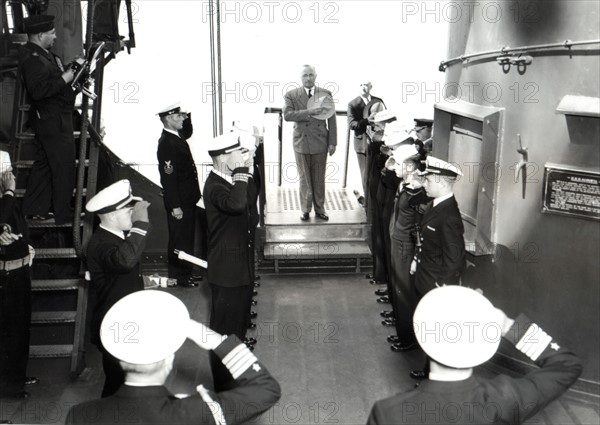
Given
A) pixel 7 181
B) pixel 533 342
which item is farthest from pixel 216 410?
pixel 7 181

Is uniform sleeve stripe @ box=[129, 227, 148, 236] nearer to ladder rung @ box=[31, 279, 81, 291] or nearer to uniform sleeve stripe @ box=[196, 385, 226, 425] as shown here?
ladder rung @ box=[31, 279, 81, 291]

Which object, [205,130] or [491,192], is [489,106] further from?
[205,130]

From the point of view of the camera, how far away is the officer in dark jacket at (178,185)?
788 centimetres

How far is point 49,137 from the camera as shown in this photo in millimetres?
6598

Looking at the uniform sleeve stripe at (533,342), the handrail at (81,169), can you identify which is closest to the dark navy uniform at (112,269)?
the handrail at (81,169)

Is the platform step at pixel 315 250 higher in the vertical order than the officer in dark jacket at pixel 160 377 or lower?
lower

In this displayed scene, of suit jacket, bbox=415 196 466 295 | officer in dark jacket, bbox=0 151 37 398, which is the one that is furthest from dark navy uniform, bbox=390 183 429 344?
officer in dark jacket, bbox=0 151 37 398

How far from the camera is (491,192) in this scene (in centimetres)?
589

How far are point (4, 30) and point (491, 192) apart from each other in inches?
209

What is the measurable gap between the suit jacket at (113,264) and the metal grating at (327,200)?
471 cm

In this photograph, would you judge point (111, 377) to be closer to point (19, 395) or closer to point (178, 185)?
point (19, 395)

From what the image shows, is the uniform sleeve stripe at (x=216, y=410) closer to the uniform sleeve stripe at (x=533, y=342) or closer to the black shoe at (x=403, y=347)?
the uniform sleeve stripe at (x=533, y=342)

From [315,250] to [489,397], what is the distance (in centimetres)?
611

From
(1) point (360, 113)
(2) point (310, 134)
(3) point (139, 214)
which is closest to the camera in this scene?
(3) point (139, 214)
